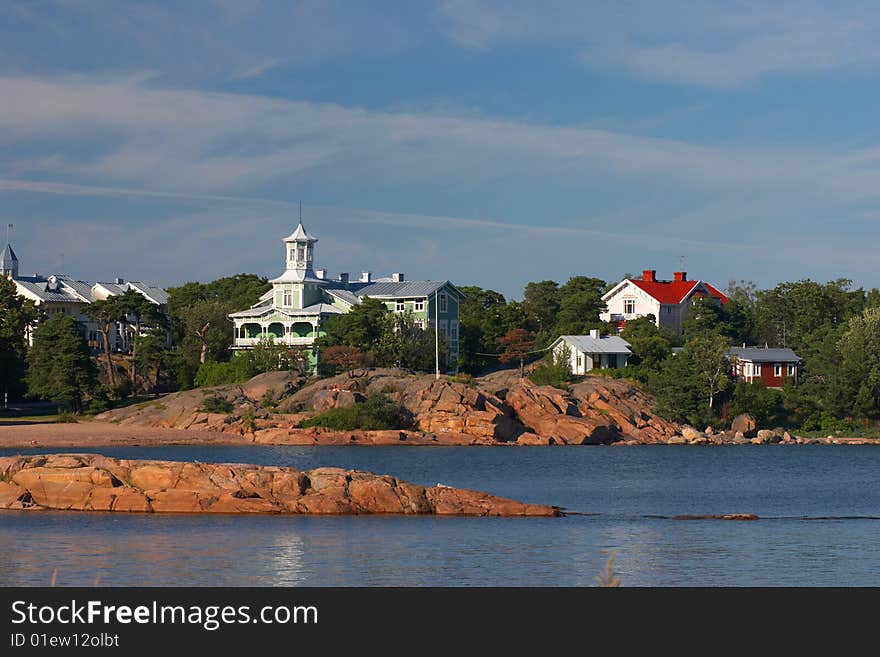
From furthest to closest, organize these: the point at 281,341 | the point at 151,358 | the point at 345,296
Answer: the point at 345,296 < the point at 281,341 < the point at 151,358

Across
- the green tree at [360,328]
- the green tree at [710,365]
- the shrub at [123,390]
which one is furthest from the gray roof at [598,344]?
the shrub at [123,390]

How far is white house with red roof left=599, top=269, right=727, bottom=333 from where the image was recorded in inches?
3703

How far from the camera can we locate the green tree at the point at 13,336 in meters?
77.6

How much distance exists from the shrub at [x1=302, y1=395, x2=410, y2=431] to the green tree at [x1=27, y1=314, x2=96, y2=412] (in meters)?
15.4

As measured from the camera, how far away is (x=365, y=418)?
6744 cm

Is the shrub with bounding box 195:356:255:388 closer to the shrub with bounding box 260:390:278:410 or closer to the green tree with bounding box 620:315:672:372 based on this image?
the shrub with bounding box 260:390:278:410

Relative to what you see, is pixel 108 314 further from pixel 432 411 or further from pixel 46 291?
pixel 432 411

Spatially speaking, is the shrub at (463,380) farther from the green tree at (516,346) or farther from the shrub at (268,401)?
the green tree at (516,346)

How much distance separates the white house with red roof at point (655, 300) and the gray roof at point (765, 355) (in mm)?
10161

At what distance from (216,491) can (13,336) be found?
53.2m

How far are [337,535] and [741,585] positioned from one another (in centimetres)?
923

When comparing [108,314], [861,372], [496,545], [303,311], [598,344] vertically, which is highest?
[303,311]

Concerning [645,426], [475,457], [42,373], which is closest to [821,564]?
[475,457]

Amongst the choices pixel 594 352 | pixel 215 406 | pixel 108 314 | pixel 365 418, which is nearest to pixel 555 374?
pixel 594 352
